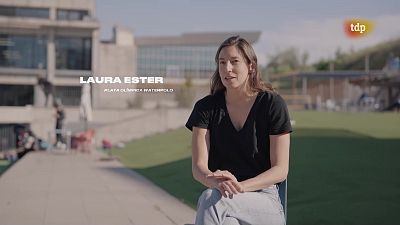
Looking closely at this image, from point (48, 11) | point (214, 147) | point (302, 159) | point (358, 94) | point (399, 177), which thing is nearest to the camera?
point (214, 147)

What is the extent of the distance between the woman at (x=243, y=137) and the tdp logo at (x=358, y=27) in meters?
6.47

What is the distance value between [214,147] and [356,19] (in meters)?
6.88

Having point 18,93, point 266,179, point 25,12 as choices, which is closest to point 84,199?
point 266,179

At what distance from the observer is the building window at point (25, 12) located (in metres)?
27.6

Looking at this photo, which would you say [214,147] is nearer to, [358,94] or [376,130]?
[376,130]

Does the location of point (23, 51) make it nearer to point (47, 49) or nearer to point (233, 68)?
point (47, 49)

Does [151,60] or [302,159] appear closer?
[302,159]

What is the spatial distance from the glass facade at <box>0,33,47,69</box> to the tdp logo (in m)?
25.0

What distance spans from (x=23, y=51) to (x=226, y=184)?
31.7 meters

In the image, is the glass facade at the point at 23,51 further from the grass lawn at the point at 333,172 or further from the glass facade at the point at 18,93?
the grass lawn at the point at 333,172

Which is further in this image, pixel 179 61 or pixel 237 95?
pixel 179 61

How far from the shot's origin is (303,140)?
13.7 m

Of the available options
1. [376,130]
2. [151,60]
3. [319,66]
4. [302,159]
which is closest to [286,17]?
[302,159]

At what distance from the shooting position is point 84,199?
8109 millimetres
